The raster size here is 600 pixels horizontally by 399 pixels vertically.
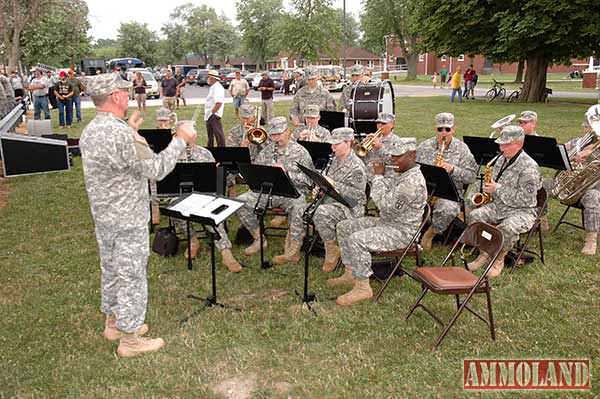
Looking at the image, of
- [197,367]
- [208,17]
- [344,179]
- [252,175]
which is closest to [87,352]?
[197,367]

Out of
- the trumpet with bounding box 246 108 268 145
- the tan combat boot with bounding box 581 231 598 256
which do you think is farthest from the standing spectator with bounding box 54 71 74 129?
the tan combat boot with bounding box 581 231 598 256

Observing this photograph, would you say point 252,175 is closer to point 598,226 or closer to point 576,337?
point 576,337

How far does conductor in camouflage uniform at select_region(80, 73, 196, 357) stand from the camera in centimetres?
404

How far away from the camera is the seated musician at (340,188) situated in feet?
20.9

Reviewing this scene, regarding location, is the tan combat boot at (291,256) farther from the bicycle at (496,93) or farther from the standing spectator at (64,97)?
the bicycle at (496,93)

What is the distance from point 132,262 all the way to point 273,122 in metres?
3.51

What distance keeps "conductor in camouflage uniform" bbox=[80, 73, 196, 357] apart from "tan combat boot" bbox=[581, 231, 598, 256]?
563 centimetres

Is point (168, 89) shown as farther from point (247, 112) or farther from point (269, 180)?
point (269, 180)

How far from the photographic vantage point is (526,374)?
4402 mm

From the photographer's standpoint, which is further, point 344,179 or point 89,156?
point 344,179

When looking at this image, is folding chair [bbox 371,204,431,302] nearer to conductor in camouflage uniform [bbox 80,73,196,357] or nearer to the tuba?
conductor in camouflage uniform [bbox 80,73,196,357]

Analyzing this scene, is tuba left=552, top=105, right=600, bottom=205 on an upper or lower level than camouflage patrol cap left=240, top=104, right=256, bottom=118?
lower

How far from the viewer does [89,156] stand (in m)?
4.11

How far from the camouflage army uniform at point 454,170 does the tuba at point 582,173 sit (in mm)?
1242
